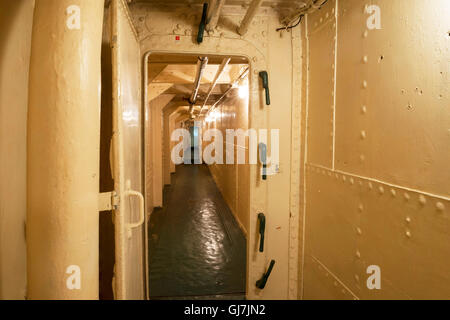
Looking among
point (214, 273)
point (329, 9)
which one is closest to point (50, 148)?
point (329, 9)

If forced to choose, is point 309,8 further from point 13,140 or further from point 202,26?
point 13,140

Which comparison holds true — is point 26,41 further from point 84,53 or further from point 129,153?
point 129,153

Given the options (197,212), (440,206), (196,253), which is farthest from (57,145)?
(197,212)

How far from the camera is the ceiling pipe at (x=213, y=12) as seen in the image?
6.52 feet

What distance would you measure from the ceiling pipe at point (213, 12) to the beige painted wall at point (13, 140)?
133cm

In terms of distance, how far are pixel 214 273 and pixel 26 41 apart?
3.37 meters

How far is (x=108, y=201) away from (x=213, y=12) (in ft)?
6.10

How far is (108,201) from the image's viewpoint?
1.35 m

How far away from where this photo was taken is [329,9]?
2094 millimetres

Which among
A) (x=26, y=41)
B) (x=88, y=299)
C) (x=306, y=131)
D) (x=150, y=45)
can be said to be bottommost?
(x=88, y=299)

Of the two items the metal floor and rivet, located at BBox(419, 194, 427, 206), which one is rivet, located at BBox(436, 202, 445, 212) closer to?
rivet, located at BBox(419, 194, 427, 206)

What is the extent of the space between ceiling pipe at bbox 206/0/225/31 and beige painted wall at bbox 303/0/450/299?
973 millimetres

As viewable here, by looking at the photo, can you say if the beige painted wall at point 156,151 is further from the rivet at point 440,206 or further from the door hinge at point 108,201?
the rivet at point 440,206

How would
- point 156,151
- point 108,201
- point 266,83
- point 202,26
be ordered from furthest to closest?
point 156,151 < point 266,83 < point 202,26 < point 108,201
